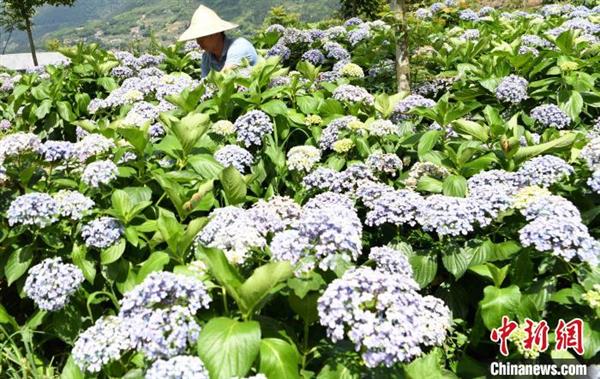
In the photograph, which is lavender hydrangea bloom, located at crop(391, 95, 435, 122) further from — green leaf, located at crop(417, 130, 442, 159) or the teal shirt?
the teal shirt

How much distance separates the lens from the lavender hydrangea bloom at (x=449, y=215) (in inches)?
91.4

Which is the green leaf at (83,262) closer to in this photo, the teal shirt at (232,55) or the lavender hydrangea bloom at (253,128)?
the lavender hydrangea bloom at (253,128)

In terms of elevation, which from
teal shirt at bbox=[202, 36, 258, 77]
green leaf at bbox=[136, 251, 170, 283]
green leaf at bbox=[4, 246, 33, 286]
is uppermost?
teal shirt at bbox=[202, 36, 258, 77]

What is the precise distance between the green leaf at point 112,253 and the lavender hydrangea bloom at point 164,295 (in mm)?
699

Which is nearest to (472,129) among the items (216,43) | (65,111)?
(216,43)

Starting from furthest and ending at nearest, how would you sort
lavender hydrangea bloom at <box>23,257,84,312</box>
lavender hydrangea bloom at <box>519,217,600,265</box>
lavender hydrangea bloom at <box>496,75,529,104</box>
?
lavender hydrangea bloom at <box>496,75,529,104</box> < lavender hydrangea bloom at <box>23,257,84,312</box> < lavender hydrangea bloom at <box>519,217,600,265</box>

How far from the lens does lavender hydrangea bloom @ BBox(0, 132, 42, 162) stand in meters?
2.87

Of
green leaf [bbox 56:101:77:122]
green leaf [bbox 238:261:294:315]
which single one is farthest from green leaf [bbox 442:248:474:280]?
green leaf [bbox 56:101:77:122]

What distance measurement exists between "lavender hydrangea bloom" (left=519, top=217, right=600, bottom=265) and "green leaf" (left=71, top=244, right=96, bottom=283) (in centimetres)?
195

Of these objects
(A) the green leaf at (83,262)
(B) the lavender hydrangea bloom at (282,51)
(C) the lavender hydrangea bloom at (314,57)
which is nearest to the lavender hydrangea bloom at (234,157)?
(A) the green leaf at (83,262)

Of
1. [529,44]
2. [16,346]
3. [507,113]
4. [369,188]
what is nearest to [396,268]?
[369,188]

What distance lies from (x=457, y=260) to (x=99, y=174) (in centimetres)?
182

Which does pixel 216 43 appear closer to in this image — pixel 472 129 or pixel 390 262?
pixel 472 129

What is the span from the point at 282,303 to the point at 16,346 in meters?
1.40
